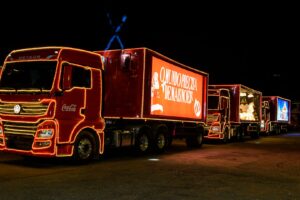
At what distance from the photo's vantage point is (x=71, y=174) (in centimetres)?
973

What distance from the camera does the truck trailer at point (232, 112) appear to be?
22203mm

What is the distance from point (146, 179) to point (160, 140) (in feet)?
21.7

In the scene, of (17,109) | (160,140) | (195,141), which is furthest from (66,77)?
(195,141)

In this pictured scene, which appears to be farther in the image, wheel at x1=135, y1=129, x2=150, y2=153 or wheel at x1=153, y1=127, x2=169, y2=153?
wheel at x1=153, y1=127, x2=169, y2=153

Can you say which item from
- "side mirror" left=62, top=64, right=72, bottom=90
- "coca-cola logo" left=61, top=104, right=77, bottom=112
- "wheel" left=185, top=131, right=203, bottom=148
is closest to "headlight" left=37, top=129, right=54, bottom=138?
"coca-cola logo" left=61, top=104, right=77, bottom=112

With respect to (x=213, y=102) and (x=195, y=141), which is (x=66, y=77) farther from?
(x=213, y=102)

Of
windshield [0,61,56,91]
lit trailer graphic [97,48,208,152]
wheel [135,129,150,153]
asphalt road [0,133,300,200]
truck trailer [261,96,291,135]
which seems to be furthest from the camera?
truck trailer [261,96,291,135]

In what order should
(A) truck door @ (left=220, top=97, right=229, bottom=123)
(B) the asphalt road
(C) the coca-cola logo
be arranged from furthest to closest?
(A) truck door @ (left=220, top=97, right=229, bottom=123), (C) the coca-cola logo, (B) the asphalt road

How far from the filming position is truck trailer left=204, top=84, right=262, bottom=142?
22203 millimetres

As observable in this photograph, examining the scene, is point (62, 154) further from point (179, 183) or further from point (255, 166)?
point (255, 166)

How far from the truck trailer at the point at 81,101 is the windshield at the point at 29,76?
0.03 meters

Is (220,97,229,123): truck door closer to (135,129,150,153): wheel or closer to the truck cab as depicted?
(135,129,150,153): wheel

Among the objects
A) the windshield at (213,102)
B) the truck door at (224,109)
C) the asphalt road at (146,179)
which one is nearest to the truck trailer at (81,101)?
the asphalt road at (146,179)

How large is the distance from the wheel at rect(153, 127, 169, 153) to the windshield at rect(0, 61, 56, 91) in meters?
5.77
